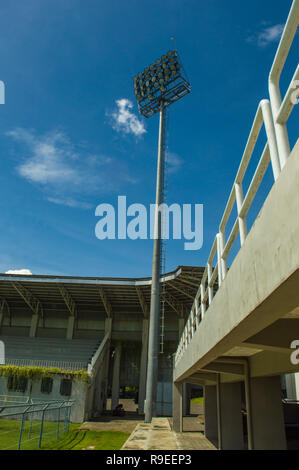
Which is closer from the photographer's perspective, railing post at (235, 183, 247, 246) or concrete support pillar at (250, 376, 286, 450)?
railing post at (235, 183, 247, 246)

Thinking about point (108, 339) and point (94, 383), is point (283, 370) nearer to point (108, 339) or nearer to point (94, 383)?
point (94, 383)

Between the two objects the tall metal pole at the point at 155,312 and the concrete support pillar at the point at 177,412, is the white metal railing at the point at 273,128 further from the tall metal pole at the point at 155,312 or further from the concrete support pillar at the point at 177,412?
the tall metal pole at the point at 155,312

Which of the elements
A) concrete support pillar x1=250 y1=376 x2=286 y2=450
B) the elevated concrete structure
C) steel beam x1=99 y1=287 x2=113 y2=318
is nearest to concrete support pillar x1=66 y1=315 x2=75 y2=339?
steel beam x1=99 y1=287 x2=113 y2=318

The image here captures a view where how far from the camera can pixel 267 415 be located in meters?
8.13

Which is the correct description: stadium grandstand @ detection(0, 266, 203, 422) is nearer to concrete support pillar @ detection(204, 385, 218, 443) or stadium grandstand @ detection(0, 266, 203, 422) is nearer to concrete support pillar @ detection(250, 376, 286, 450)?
concrete support pillar @ detection(204, 385, 218, 443)

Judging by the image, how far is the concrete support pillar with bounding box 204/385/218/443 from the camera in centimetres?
1812

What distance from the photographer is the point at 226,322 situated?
3.87 m

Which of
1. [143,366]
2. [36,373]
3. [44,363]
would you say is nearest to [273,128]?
[36,373]

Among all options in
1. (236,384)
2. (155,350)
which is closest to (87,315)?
(155,350)

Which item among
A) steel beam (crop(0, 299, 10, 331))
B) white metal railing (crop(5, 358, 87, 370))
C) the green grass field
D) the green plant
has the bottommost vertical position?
the green grass field

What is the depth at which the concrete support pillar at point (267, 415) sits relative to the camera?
7.99m

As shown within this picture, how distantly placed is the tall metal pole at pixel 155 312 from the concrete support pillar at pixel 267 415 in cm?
1384

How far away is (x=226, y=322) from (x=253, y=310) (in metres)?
1.17

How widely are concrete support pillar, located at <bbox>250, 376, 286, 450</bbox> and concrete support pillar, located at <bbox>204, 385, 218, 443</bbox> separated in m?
11.1
